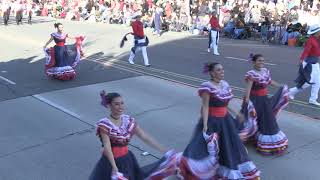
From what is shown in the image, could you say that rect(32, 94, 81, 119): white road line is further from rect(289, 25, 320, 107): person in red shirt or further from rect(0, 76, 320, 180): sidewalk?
rect(289, 25, 320, 107): person in red shirt

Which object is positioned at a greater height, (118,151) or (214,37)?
(214,37)

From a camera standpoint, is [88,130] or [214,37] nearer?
[88,130]

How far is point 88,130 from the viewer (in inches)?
360

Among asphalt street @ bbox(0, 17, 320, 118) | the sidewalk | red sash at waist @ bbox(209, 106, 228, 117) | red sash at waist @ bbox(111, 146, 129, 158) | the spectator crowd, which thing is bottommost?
the sidewalk

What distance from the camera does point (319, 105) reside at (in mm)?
10367

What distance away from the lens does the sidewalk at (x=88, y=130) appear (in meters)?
7.25

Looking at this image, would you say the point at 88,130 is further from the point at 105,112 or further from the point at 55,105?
the point at 55,105

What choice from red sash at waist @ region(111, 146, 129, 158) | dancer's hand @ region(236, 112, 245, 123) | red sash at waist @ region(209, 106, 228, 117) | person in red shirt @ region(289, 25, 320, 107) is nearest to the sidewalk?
dancer's hand @ region(236, 112, 245, 123)

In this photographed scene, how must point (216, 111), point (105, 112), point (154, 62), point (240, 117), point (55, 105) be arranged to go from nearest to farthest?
1. point (216, 111)
2. point (240, 117)
3. point (105, 112)
4. point (55, 105)
5. point (154, 62)

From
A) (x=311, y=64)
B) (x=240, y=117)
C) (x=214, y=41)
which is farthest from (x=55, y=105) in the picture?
Result: (x=214, y=41)

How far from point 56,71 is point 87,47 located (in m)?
7.11

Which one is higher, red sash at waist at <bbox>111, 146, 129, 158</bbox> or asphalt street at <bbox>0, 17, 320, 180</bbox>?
red sash at waist at <bbox>111, 146, 129, 158</bbox>

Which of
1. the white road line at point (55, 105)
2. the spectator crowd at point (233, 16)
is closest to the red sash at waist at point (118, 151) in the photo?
the white road line at point (55, 105)

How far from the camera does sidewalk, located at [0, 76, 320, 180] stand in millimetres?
7246
